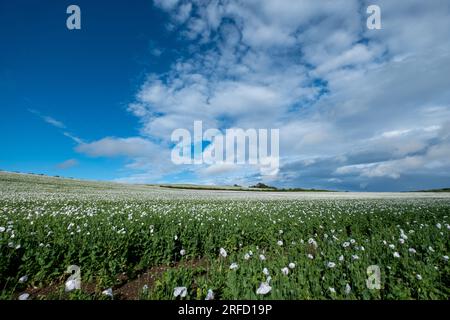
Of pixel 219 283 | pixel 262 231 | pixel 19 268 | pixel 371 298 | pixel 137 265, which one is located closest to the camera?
pixel 371 298

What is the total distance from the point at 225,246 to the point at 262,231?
177 centimetres

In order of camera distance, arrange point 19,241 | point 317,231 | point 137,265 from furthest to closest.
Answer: point 317,231, point 137,265, point 19,241

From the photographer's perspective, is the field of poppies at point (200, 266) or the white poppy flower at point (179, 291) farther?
the field of poppies at point (200, 266)

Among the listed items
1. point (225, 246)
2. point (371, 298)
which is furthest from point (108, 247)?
point (371, 298)

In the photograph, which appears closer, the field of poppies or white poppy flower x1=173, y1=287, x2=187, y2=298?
white poppy flower x1=173, y1=287, x2=187, y2=298

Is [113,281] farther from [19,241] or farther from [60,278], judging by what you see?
[19,241]

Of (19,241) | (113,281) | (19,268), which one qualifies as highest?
(19,241)

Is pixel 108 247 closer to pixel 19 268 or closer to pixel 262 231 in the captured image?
pixel 19 268

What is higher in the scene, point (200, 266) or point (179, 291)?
point (179, 291)

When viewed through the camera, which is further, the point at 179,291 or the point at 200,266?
the point at 200,266
